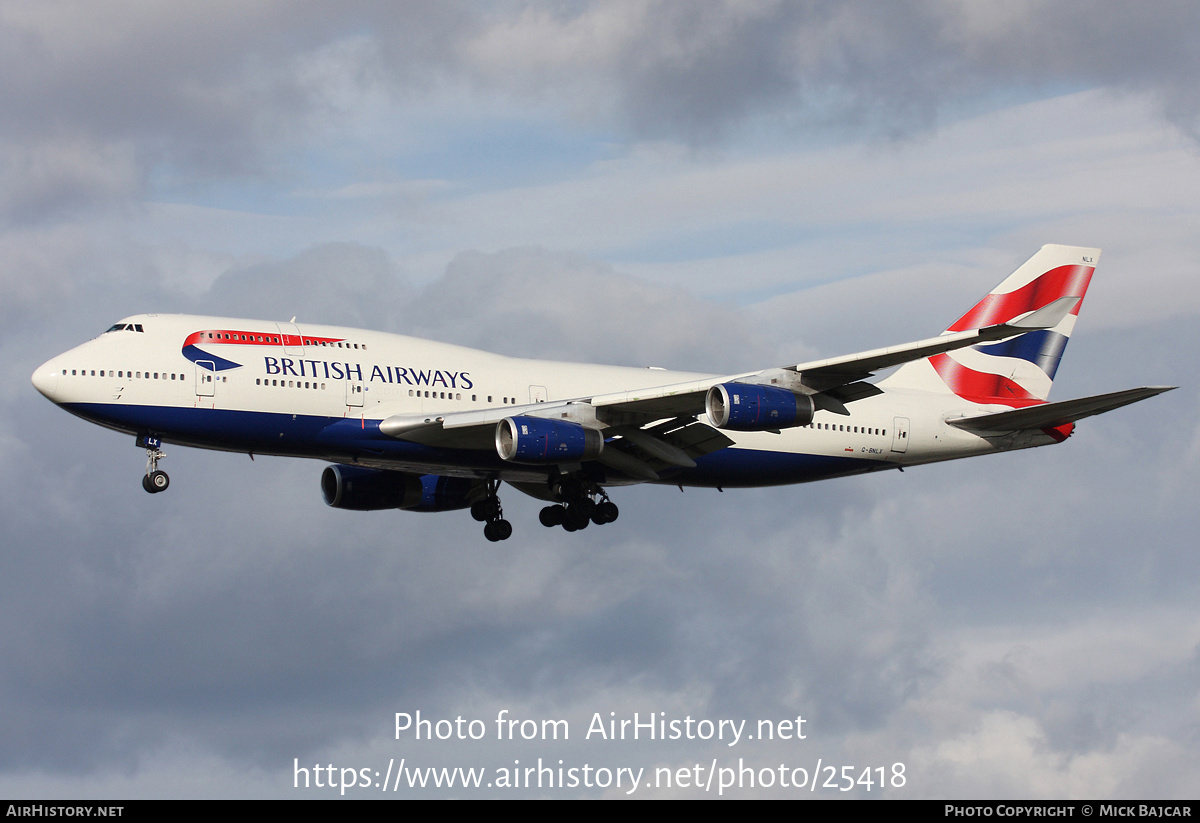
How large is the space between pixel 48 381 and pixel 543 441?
15.3 m

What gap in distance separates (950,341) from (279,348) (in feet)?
69.0

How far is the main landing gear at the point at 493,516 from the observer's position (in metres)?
55.1

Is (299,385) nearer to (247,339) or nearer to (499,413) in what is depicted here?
(247,339)

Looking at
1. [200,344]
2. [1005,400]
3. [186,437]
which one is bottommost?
[186,437]

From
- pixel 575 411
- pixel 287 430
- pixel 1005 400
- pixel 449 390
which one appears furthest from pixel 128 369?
pixel 1005 400

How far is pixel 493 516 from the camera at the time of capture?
181 feet

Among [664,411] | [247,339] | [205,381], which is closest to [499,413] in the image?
[664,411]

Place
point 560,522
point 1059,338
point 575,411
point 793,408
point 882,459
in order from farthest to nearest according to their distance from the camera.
A: point 1059,338
point 882,459
point 560,522
point 575,411
point 793,408

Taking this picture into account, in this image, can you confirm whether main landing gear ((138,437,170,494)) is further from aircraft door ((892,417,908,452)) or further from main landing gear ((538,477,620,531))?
aircraft door ((892,417,908,452))

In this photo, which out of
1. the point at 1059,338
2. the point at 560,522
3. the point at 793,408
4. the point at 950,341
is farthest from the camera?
the point at 1059,338

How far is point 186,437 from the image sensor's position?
4462 cm

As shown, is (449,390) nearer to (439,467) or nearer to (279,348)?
(439,467)

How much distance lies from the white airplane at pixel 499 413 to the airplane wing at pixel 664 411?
0.07m

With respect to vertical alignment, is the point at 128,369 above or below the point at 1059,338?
below
